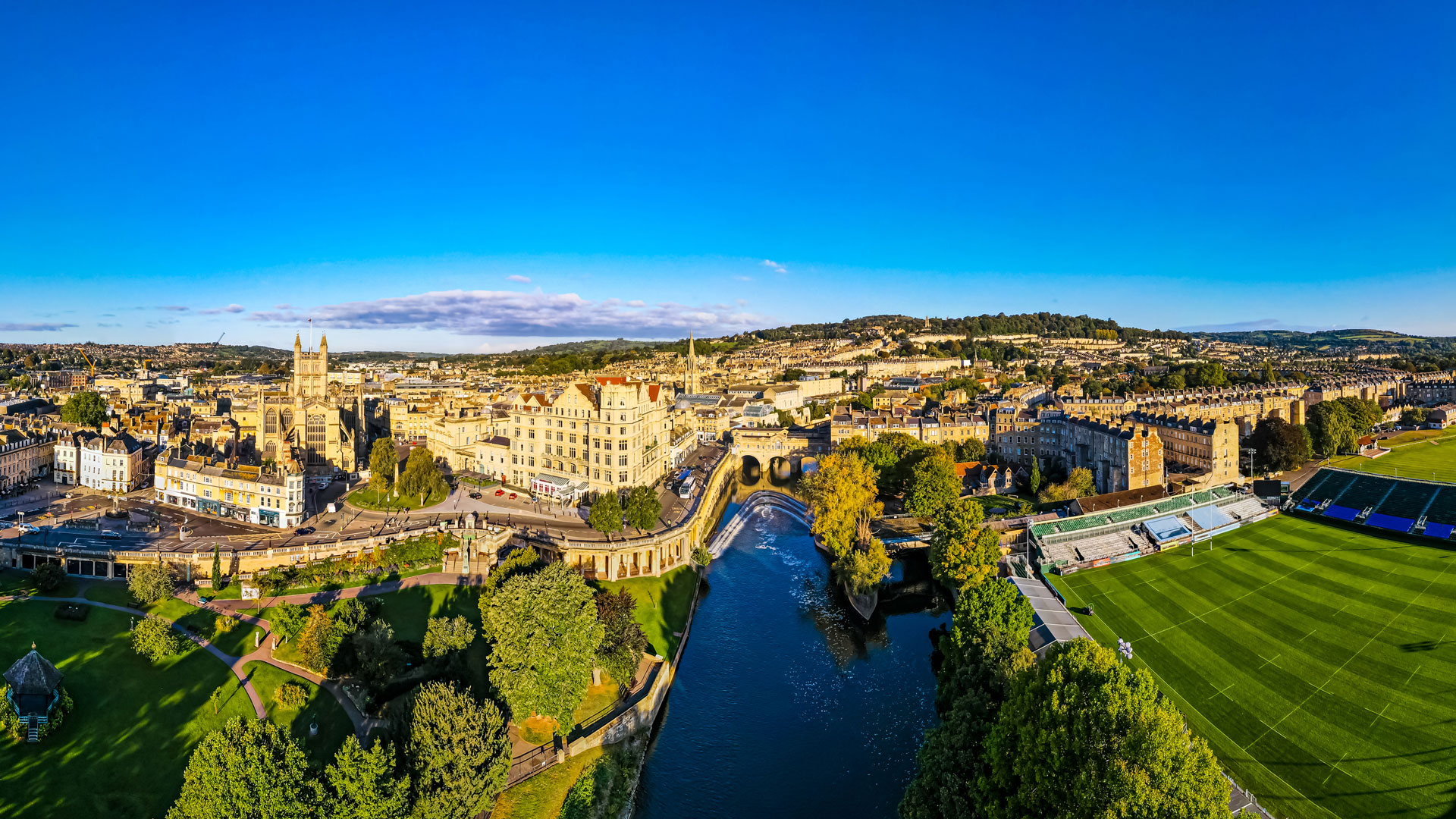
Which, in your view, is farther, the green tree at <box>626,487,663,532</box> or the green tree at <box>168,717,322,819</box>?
the green tree at <box>626,487,663,532</box>

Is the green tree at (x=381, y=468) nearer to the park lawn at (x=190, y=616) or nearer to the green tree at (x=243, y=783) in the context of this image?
the park lawn at (x=190, y=616)

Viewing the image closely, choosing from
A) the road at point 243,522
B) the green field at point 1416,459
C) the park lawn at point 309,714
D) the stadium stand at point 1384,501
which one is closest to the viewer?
the park lawn at point 309,714

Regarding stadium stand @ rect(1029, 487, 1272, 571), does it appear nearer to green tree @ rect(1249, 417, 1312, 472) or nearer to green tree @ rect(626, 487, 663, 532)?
green tree @ rect(1249, 417, 1312, 472)

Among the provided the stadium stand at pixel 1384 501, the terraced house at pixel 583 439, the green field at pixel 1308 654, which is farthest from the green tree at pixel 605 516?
the stadium stand at pixel 1384 501

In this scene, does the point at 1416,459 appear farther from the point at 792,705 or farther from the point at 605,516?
the point at 605,516

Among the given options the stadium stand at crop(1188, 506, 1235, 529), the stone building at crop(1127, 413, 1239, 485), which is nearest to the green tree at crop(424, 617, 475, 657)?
the stadium stand at crop(1188, 506, 1235, 529)

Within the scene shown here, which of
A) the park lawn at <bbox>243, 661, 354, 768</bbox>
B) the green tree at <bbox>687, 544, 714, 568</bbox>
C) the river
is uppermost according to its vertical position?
the green tree at <bbox>687, 544, 714, 568</bbox>

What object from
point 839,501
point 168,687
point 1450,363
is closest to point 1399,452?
point 839,501
